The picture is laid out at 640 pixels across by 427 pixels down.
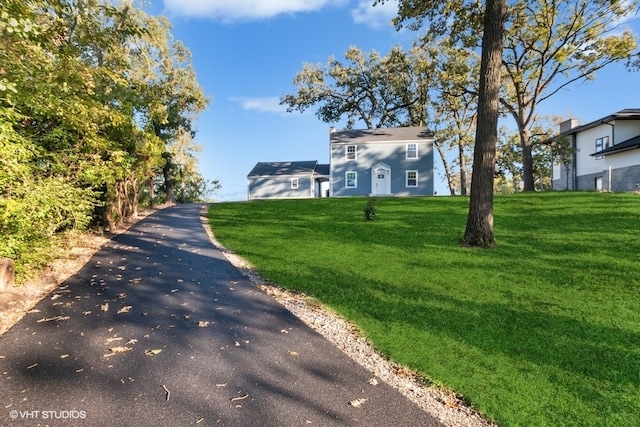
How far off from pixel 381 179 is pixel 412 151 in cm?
316

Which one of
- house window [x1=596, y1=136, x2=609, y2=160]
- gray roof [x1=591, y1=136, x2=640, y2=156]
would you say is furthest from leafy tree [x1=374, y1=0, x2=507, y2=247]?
house window [x1=596, y1=136, x2=609, y2=160]

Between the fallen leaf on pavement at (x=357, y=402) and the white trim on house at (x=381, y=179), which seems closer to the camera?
the fallen leaf on pavement at (x=357, y=402)

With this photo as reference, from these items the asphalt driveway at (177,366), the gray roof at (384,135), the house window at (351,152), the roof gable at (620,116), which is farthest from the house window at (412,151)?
the asphalt driveway at (177,366)

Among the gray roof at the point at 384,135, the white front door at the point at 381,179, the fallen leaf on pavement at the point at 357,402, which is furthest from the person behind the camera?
the gray roof at the point at 384,135

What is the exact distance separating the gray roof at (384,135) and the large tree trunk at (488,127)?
66.6 feet

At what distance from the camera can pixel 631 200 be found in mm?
13055

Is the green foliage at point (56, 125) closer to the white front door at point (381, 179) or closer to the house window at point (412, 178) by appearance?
the white front door at point (381, 179)

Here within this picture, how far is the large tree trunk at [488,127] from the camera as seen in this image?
26.8ft

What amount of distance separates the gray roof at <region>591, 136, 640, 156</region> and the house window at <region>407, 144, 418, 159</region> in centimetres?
1152

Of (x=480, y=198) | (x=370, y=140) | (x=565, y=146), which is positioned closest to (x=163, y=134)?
(x=370, y=140)

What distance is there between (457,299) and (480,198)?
374cm

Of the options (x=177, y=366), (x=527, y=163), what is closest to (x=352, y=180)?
(x=527, y=163)

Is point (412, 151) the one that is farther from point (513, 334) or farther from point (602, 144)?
point (513, 334)

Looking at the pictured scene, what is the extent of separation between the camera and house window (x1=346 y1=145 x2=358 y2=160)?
28.9 meters
